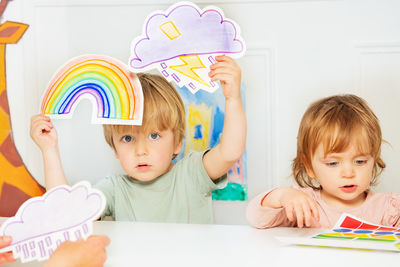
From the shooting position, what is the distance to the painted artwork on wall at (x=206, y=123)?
129 centimetres

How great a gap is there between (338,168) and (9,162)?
0.84 meters

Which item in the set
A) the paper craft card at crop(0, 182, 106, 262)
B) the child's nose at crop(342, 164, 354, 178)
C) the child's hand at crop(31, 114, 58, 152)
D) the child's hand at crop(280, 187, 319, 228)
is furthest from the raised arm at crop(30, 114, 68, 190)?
the child's nose at crop(342, 164, 354, 178)

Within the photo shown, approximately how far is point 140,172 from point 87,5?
19.8 inches

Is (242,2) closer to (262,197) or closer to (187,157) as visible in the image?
(187,157)

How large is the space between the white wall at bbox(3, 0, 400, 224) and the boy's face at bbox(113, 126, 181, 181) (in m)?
0.28

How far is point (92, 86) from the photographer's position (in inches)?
38.5

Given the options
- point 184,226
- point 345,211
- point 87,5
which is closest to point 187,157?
point 184,226

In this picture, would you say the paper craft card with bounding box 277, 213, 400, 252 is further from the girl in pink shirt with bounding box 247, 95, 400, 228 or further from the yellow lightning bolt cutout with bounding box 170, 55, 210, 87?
the yellow lightning bolt cutout with bounding box 170, 55, 210, 87

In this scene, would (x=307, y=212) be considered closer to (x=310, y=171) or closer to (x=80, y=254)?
(x=310, y=171)

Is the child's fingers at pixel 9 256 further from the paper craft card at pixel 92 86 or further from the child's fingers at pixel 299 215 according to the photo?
the child's fingers at pixel 299 215

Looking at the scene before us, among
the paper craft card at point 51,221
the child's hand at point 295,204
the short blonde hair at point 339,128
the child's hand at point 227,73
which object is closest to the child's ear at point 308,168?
the short blonde hair at point 339,128

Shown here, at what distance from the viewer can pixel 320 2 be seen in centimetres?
121

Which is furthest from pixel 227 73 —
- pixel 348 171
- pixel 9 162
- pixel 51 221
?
pixel 9 162

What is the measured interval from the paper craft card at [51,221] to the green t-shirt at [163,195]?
40 cm
